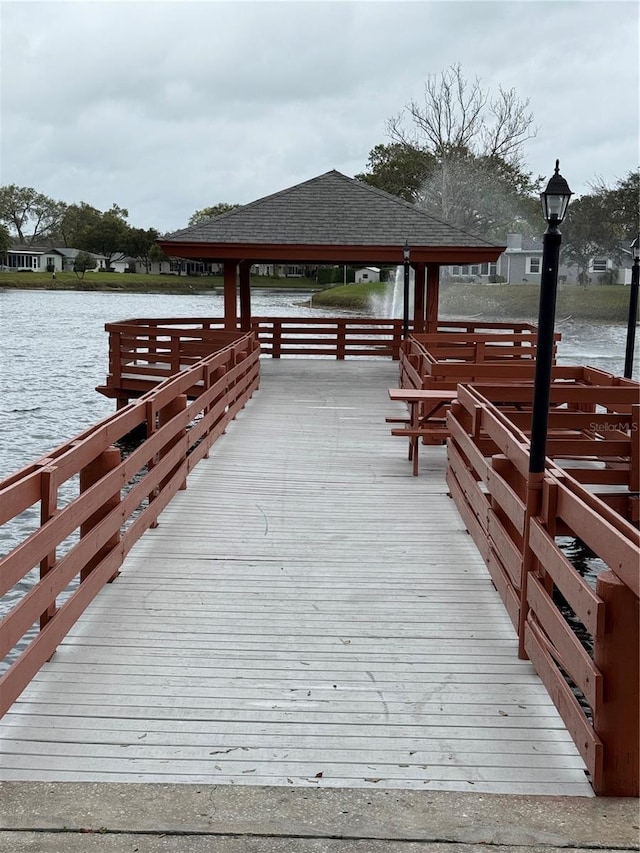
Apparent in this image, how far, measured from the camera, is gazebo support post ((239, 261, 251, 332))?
67.1 feet

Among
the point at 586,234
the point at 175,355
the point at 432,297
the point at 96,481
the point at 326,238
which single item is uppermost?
the point at 586,234

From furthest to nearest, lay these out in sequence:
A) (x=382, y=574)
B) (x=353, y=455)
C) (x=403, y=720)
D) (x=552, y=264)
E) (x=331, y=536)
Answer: (x=353, y=455) < (x=331, y=536) < (x=382, y=574) < (x=552, y=264) < (x=403, y=720)

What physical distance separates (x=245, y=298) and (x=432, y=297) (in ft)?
13.5

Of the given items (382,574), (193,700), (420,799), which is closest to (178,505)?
(382,574)

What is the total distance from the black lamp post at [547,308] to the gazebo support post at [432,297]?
14.5 meters

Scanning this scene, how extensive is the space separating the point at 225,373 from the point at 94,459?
7050 millimetres

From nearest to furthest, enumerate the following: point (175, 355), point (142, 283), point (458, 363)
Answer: point (458, 363) → point (175, 355) → point (142, 283)

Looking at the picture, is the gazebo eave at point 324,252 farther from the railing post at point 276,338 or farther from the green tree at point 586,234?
the green tree at point 586,234

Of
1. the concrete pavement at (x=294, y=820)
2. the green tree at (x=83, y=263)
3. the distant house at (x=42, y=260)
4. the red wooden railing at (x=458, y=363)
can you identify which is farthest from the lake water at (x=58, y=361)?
the distant house at (x=42, y=260)

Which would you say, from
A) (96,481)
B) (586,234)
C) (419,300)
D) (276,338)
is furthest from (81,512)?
(586,234)

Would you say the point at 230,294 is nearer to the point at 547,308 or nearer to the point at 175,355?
the point at 175,355

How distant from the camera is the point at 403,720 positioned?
174 inches

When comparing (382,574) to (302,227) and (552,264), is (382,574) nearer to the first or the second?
(552,264)

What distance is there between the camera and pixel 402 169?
198ft
